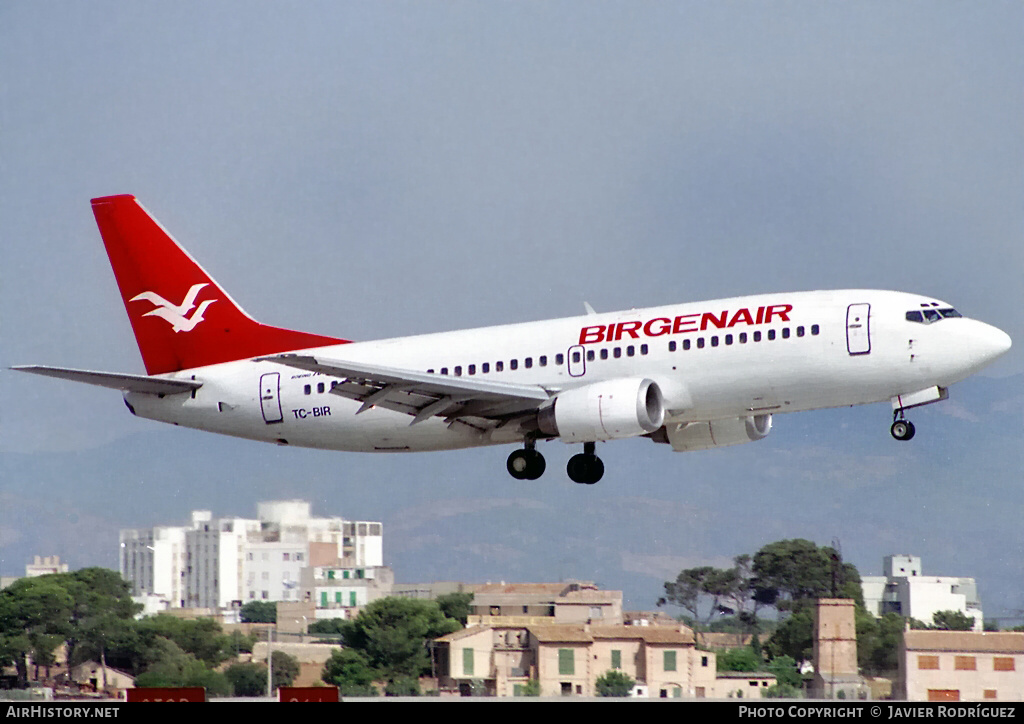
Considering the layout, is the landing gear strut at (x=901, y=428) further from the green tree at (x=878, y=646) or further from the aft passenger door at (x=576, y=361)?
the aft passenger door at (x=576, y=361)

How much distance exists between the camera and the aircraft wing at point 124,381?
128 ft

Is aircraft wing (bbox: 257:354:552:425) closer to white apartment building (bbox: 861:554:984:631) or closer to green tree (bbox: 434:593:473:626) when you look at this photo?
green tree (bbox: 434:593:473:626)

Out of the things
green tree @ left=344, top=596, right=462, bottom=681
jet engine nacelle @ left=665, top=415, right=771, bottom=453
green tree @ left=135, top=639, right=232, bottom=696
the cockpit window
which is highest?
the cockpit window

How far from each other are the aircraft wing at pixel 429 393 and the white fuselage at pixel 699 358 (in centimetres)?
82

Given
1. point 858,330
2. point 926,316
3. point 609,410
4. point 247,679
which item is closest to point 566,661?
point 609,410

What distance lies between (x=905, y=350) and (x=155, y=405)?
2192 cm

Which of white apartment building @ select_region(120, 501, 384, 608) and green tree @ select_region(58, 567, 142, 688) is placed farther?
white apartment building @ select_region(120, 501, 384, 608)

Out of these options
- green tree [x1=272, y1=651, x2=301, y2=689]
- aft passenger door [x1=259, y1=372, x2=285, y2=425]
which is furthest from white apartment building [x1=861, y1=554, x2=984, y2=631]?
aft passenger door [x1=259, y1=372, x2=285, y2=425]

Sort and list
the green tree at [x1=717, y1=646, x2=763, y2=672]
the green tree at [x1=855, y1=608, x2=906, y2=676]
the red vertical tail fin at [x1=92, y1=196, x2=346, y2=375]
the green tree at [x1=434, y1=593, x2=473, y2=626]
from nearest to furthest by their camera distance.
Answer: the green tree at [x1=855, y1=608, x2=906, y2=676] → the green tree at [x1=717, y1=646, x2=763, y2=672] → the red vertical tail fin at [x1=92, y1=196, x2=346, y2=375] → the green tree at [x1=434, y1=593, x2=473, y2=626]

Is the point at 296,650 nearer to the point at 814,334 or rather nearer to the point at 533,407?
the point at 533,407

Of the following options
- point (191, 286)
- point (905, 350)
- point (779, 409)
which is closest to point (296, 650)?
point (191, 286)

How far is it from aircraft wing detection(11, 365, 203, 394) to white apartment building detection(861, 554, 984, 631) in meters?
22.4

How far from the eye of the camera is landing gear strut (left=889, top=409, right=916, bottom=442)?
37938 mm

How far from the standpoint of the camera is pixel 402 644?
134 ft
